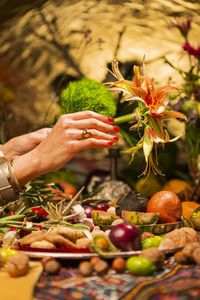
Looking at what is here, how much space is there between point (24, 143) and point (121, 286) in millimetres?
583

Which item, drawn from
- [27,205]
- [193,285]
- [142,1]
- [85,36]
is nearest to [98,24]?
[85,36]

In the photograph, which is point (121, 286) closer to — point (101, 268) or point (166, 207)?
point (101, 268)

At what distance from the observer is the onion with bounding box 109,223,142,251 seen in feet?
1.99

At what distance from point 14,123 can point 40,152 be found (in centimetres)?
88

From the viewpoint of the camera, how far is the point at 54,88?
5.62 feet

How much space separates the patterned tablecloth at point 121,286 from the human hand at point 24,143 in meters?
0.49

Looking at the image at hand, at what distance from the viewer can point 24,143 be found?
3.26 feet

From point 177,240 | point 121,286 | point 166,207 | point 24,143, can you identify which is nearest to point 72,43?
point 24,143

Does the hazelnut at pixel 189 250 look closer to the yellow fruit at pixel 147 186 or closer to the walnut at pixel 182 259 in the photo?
the walnut at pixel 182 259

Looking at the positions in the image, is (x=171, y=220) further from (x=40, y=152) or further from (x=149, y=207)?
(x=40, y=152)

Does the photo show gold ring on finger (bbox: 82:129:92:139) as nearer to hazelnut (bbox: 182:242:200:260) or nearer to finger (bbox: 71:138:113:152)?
finger (bbox: 71:138:113:152)

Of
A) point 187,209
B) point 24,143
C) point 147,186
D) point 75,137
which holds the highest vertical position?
point 75,137

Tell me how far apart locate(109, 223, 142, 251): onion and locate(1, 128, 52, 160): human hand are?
44 centimetres

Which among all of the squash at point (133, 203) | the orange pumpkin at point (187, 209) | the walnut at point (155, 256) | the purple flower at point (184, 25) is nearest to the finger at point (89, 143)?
the squash at point (133, 203)
